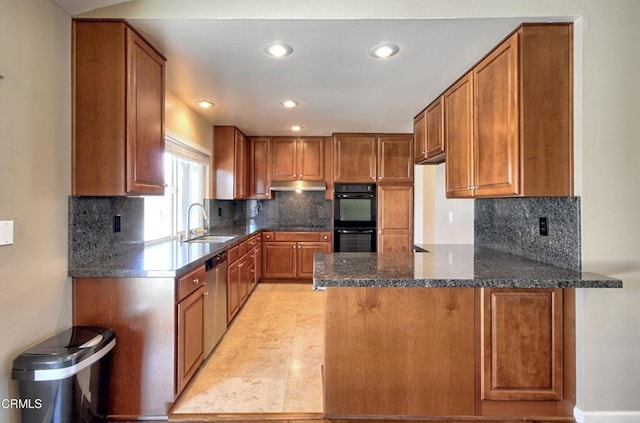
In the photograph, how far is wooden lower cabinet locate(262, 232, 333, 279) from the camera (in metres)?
4.86

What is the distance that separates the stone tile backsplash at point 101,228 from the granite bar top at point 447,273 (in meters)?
1.34

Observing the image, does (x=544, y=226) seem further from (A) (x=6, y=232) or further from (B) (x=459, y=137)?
(A) (x=6, y=232)

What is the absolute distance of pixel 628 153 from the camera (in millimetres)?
1797

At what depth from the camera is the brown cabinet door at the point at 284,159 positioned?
5051mm

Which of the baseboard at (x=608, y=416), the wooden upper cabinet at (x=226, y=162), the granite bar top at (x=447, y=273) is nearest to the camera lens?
the granite bar top at (x=447, y=273)

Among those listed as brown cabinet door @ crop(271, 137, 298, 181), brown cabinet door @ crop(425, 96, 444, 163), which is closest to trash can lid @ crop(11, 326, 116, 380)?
brown cabinet door @ crop(425, 96, 444, 163)

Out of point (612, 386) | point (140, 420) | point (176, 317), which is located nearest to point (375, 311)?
point (176, 317)

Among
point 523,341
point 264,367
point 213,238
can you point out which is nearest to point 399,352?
point 523,341

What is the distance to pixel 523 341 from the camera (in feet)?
6.00

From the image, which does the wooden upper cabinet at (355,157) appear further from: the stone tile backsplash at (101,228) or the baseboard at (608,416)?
the baseboard at (608,416)

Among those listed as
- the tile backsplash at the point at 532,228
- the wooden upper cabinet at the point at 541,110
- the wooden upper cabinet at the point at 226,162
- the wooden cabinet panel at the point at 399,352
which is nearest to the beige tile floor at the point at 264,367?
the wooden cabinet panel at the point at 399,352

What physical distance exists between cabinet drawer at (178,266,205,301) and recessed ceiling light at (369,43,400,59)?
181cm

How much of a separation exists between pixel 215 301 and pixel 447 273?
1.81 metres

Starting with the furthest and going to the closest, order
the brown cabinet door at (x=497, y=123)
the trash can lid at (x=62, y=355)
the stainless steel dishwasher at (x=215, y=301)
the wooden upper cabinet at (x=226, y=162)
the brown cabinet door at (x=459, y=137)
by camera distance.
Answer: the wooden upper cabinet at (x=226, y=162), the stainless steel dishwasher at (x=215, y=301), the brown cabinet door at (x=459, y=137), the brown cabinet door at (x=497, y=123), the trash can lid at (x=62, y=355)
